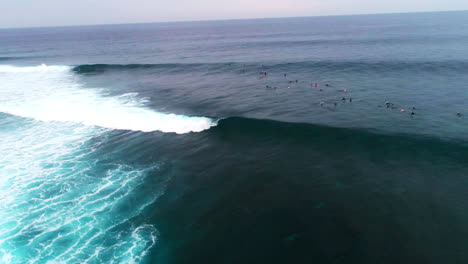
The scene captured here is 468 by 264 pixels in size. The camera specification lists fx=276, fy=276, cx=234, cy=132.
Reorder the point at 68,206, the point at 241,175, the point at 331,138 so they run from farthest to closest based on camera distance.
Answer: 1. the point at 331,138
2. the point at 241,175
3. the point at 68,206

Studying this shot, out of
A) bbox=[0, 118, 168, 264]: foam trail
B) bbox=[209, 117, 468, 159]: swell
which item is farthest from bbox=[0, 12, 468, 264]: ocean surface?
bbox=[209, 117, 468, 159]: swell

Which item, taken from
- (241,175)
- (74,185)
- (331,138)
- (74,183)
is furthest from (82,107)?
(331,138)

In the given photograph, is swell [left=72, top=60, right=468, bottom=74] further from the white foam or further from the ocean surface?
the white foam

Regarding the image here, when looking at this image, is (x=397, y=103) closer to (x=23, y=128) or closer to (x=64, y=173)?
(x=64, y=173)

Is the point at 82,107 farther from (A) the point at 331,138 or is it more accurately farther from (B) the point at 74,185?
(A) the point at 331,138

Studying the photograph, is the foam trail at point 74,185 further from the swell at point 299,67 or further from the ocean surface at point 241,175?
the swell at point 299,67

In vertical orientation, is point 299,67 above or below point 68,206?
above
